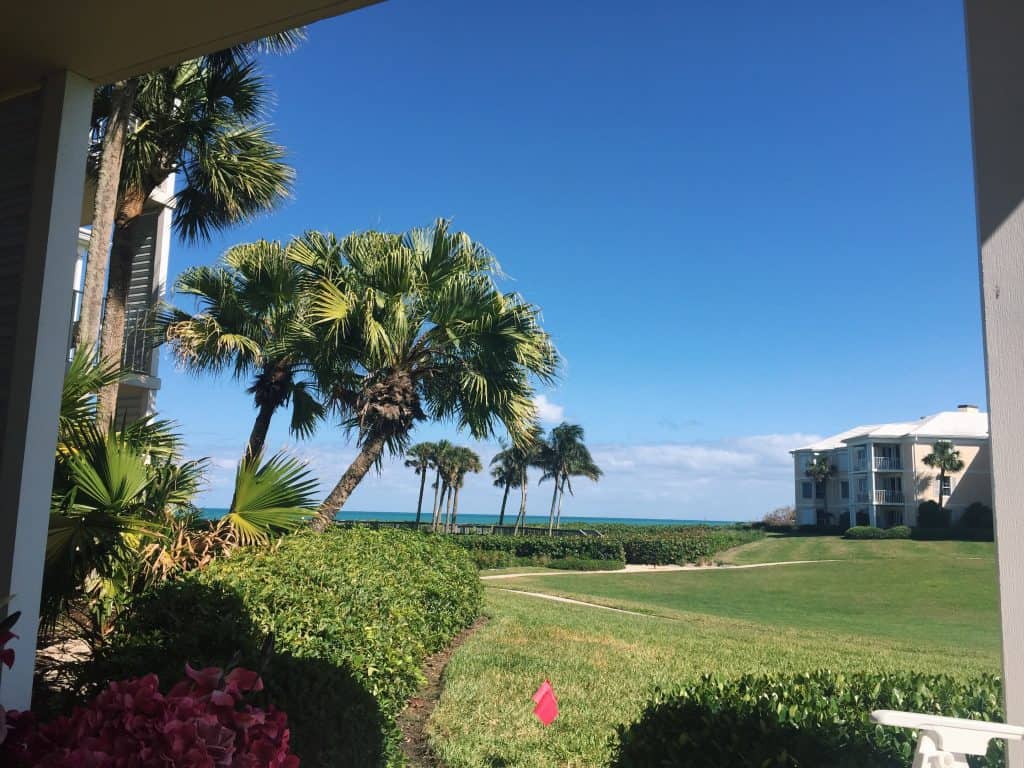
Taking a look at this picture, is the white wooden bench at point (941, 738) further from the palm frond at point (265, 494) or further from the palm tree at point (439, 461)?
the palm tree at point (439, 461)

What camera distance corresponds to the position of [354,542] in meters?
5.62

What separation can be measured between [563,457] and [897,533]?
852 inches

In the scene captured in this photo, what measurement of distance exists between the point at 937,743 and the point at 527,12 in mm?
30176

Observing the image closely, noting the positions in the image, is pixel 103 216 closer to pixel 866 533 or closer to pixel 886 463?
pixel 866 533

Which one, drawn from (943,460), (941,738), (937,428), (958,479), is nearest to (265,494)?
(941,738)

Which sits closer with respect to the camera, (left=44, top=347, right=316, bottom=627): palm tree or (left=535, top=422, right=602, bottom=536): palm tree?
(left=44, top=347, right=316, bottom=627): palm tree

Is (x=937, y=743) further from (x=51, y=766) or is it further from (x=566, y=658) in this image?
(x=566, y=658)

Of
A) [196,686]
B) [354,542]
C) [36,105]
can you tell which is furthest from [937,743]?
[354,542]

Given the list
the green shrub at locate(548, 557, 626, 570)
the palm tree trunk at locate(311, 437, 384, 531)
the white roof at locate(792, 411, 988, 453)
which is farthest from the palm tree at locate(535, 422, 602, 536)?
the palm tree trunk at locate(311, 437, 384, 531)

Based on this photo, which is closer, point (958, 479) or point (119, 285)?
point (119, 285)

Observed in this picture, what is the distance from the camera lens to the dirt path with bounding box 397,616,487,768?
12.6ft

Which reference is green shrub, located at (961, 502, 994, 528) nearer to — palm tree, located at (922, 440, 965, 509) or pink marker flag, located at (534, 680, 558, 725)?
palm tree, located at (922, 440, 965, 509)

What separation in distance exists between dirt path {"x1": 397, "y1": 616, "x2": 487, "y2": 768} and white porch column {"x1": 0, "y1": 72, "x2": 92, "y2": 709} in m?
2.03

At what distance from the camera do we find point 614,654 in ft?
21.6
